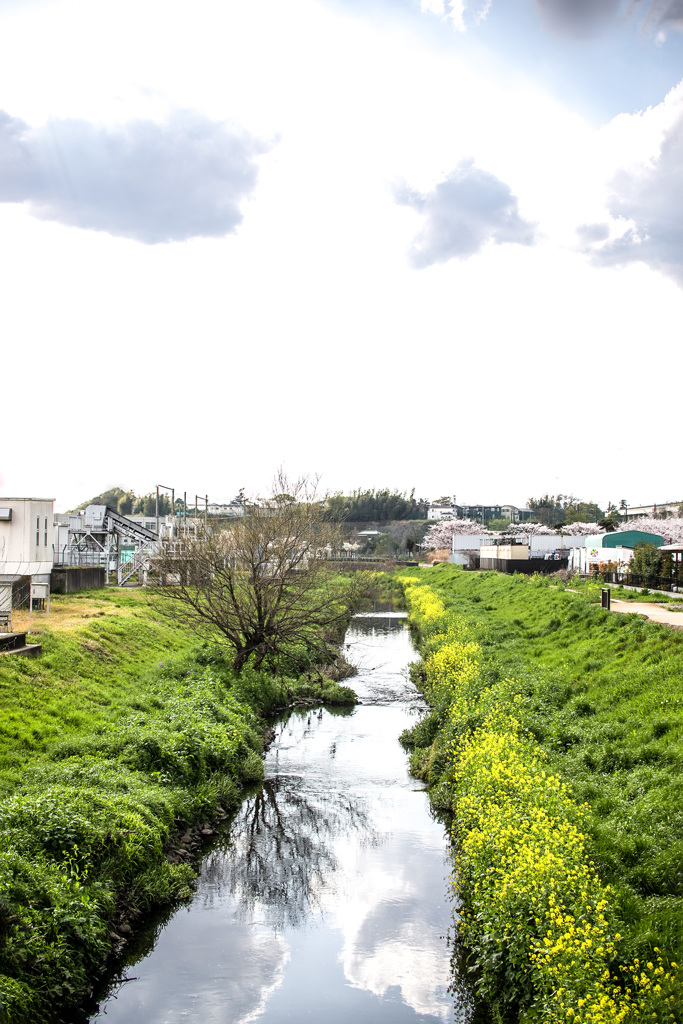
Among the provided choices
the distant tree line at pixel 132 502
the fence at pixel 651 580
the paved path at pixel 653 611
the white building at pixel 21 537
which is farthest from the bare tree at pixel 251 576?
the distant tree line at pixel 132 502

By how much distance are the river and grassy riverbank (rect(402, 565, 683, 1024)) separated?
0.82 metres

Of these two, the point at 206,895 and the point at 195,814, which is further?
the point at 195,814

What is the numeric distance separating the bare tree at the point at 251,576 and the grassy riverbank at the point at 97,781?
4.17 ft

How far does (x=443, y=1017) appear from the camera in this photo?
8.68 meters

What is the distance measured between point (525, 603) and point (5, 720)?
21421 millimetres

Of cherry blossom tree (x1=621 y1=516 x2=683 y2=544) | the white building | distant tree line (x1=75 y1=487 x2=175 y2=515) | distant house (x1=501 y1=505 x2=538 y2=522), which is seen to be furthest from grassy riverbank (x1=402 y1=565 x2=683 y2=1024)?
distant house (x1=501 y1=505 x2=538 y2=522)

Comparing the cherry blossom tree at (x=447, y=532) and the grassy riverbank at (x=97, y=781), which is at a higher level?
the cherry blossom tree at (x=447, y=532)

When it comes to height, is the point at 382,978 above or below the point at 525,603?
below

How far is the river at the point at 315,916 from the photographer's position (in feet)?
29.5

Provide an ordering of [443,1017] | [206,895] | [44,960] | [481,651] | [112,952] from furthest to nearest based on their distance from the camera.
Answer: [481,651] → [206,895] → [112,952] → [443,1017] → [44,960]

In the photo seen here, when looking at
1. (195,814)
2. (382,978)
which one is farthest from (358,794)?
(382,978)

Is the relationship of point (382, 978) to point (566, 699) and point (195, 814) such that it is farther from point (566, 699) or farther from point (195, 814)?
point (566, 699)

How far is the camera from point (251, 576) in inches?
918

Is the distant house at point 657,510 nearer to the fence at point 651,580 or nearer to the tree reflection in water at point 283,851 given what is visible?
the fence at point 651,580
